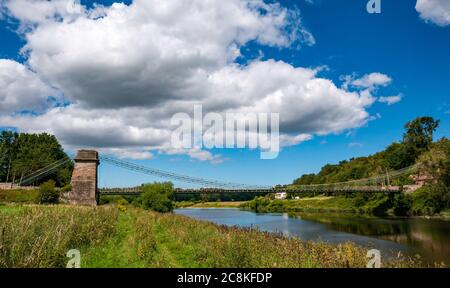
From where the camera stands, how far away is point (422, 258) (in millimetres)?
23297

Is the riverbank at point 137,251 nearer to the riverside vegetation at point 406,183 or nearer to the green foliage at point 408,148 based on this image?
the riverside vegetation at point 406,183

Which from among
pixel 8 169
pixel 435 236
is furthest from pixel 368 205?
pixel 8 169

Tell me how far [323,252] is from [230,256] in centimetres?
378

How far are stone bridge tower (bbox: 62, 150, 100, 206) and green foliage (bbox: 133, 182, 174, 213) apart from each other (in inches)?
356

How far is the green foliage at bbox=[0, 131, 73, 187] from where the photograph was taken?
78.1 m

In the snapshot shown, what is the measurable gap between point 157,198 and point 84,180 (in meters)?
11.3

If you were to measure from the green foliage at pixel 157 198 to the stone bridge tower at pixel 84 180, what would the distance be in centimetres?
905

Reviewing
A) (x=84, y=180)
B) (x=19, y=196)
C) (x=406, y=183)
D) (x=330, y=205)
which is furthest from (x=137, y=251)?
(x=330, y=205)

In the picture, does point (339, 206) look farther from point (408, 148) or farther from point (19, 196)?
point (19, 196)

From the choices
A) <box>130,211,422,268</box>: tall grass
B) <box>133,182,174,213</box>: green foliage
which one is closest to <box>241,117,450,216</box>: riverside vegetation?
<box>133,182,174,213</box>: green foliage

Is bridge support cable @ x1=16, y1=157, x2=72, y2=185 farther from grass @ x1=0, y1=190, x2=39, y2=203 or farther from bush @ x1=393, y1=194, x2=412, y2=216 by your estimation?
bush @ x1=393, y1=194, x2=412, y2=216

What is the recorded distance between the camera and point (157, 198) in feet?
185

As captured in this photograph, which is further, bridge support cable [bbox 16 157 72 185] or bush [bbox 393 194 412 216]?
bridge support cable [bbox 16 157 72 185]
